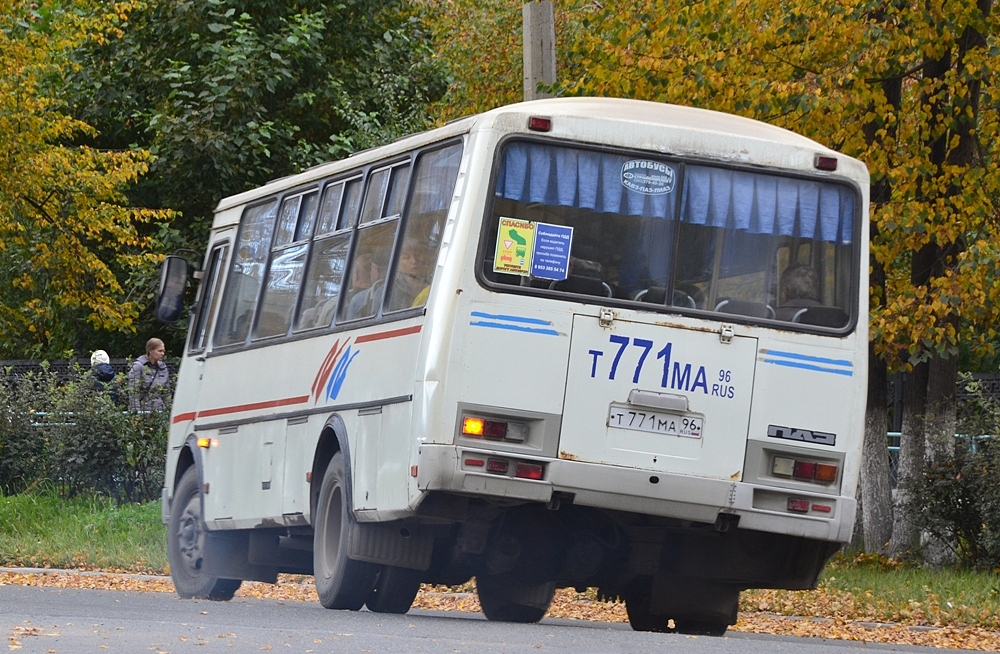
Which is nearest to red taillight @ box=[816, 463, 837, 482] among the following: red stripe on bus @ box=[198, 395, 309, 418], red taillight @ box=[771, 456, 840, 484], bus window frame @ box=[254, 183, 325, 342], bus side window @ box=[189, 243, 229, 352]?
red taillight @ box=[771, 456, 840, 484]

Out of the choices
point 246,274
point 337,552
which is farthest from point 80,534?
point 337,552

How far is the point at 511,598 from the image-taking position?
40.1ft

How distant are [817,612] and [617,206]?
534 centimetres

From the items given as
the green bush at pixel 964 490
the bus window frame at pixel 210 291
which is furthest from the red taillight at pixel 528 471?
the green bush at pixel 964 490

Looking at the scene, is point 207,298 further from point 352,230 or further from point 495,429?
point 495,429

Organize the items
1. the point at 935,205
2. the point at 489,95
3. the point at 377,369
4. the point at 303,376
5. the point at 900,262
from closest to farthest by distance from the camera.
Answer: the point at 377,369
the point at 303,376
the point at 935,205
the point at 900,262
the point at 489,95

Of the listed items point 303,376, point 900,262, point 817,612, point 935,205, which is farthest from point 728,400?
point 900,262

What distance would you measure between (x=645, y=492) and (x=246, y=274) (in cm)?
484

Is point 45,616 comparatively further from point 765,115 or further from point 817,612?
point 765,115

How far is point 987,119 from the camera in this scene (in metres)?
18.4

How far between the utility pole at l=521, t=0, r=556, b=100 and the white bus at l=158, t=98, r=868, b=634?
659 centimetres

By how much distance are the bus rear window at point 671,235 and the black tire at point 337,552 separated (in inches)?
77.6

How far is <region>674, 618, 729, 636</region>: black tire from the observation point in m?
12.5

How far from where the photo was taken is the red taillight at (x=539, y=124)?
10898 mm
